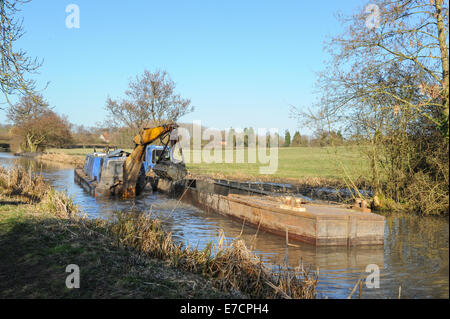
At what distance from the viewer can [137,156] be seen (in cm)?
1767

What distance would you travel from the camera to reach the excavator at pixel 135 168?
16.9 meters

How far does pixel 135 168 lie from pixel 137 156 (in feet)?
2.50

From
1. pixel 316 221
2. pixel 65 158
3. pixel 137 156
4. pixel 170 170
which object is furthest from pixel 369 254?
pixel 65 158

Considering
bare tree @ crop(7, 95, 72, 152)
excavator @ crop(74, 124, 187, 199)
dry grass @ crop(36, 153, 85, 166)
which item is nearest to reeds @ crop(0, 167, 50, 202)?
excavator @ crop(74, 124, 187, 199)

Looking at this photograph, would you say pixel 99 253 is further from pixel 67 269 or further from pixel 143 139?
pixel 143 139

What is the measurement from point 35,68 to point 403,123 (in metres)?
10.4

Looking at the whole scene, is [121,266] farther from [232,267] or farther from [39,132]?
[39,132]

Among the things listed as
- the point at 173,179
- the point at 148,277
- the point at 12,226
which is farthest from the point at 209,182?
the point at 148,277

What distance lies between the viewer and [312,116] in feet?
45.8

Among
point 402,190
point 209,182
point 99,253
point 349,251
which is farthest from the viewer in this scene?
point 209,182

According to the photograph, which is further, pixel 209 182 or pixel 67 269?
pixel 209 182

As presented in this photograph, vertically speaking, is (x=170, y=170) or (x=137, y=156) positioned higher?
(x=137, y=156)

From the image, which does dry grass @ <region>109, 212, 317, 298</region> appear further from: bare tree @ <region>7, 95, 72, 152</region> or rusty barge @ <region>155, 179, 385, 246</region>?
bare tree @ <region>7, 95, 72, 152</region>

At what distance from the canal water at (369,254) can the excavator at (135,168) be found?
3.43 meters
